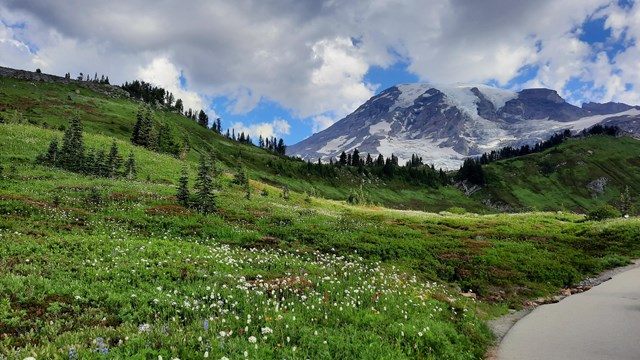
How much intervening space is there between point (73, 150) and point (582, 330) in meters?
61.9

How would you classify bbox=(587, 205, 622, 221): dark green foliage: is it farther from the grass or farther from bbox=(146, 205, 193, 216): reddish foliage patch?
bbox=(146, 205, 193, 216): reddish foliage patch

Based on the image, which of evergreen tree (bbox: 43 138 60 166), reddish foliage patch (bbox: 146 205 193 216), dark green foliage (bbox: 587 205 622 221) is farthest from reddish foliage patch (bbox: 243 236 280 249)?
dark green foliage (bbox: 587 205 622 221)

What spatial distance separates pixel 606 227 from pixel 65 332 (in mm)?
48303

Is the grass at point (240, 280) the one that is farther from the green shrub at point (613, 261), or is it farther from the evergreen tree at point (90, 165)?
the evergreen tree at point (90, 165)

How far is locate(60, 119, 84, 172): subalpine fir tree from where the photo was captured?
49.5 metres

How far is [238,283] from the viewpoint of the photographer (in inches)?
504

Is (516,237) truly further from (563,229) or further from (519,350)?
(519,350)

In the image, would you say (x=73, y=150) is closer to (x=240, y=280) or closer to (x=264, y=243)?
(x=264, y=243)

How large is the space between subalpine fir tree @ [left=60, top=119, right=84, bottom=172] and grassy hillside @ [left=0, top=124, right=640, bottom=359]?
22267 mm

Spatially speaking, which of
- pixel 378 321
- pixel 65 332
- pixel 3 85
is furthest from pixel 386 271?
pixel 3 85

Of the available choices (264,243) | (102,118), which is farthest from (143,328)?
(102,118)

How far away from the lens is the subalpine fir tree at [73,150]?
162ft

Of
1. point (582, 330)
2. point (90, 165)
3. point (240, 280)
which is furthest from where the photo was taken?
point (90, 165)

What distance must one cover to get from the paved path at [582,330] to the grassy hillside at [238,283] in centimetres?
142
